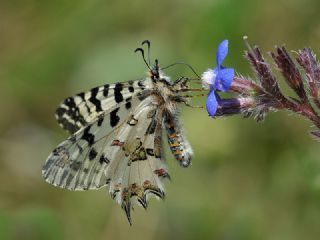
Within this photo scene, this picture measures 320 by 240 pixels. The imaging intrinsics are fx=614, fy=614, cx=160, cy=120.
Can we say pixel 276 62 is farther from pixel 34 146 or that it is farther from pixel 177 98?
pixel 34 146

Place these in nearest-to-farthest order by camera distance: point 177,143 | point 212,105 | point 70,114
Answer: point 212,105 → point 177,143 → point 70,114

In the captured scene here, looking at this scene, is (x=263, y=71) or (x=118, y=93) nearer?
(x=263, y=71)

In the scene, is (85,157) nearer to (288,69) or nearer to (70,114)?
(70,114)

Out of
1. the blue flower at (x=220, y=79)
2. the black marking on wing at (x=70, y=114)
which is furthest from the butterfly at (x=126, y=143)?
the blue flower at (x=220, y=79)

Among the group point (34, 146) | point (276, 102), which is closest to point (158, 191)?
point (276, 102)

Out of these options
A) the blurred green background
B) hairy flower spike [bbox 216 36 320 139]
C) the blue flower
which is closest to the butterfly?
hairy flower spike [bbox 216 36 320 139]

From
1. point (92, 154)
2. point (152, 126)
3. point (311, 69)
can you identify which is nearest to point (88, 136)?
point (92, 154)
